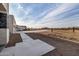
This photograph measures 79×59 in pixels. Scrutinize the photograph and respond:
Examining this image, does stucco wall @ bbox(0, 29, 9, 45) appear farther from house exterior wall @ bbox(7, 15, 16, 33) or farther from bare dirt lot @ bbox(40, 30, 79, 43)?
bare dirt lot @ bbox(40, 30, 79, 43)

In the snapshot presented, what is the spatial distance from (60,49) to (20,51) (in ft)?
2.19

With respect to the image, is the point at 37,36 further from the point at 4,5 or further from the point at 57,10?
the point at 4,5

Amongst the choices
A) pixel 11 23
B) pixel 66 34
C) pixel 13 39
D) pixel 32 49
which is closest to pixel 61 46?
pixel 66 34

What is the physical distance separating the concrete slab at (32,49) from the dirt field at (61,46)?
2.9 inches

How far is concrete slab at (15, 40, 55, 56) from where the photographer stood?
2537 millimetres

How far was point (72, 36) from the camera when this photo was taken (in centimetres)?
256

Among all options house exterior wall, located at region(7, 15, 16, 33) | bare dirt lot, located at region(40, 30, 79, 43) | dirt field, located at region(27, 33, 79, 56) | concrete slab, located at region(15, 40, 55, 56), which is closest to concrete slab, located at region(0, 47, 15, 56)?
concrete slab, located at region(15, 40, 55, 56)

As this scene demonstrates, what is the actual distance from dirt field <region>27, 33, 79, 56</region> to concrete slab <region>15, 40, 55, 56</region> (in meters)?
0.07

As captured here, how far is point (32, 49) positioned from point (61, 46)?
0.49 meters

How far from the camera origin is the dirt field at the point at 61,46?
252 centimetres

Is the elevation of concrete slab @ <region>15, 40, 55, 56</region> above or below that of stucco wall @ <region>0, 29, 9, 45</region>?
below

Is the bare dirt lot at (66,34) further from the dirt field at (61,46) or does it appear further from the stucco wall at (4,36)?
the stucco wall at (4,36)

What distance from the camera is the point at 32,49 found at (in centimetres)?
255

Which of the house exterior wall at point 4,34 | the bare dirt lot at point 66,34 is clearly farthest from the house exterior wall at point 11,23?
the bare dirt lot at point 66,34
